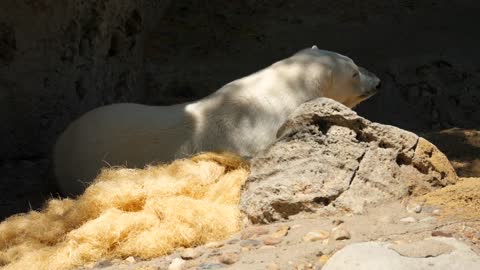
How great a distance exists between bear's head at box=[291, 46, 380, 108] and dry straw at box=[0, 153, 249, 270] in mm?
1773

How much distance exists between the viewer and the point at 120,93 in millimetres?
8438

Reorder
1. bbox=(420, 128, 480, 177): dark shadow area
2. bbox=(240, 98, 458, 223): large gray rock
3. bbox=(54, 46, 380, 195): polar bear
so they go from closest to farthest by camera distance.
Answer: bbox=(240, 98, 458, 223): large gray rock < bbox=(54, 46, 380, 195): polar bear < bbox=(420, 128, 480, 177): dark shadow area

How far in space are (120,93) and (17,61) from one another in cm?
185

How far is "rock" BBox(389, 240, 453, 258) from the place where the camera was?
10.4ft

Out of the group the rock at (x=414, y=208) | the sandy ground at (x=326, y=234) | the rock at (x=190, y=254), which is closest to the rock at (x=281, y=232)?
the sandy ground at (x=326, y=234)

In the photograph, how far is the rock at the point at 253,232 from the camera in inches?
154

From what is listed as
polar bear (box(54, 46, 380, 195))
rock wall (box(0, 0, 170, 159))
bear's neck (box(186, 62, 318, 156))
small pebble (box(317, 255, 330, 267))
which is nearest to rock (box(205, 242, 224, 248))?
small pebble (box(317, 255, 330, 267))

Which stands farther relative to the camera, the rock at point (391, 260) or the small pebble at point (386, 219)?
the small pebble at point (386, 219)

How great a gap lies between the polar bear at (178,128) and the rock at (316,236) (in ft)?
6.47

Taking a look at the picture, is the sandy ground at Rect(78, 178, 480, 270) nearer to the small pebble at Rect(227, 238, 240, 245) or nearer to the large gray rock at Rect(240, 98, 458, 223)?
the small pebble at Rect(227, 238, 240, 245)

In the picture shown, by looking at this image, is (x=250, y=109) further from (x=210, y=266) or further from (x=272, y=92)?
(x=210, y=266)

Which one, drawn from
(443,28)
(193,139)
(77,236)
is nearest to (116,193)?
(77,236)

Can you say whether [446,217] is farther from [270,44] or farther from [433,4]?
[433,4]

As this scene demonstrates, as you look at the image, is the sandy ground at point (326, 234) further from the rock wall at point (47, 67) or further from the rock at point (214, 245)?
the rock wall at point (47, 67)
